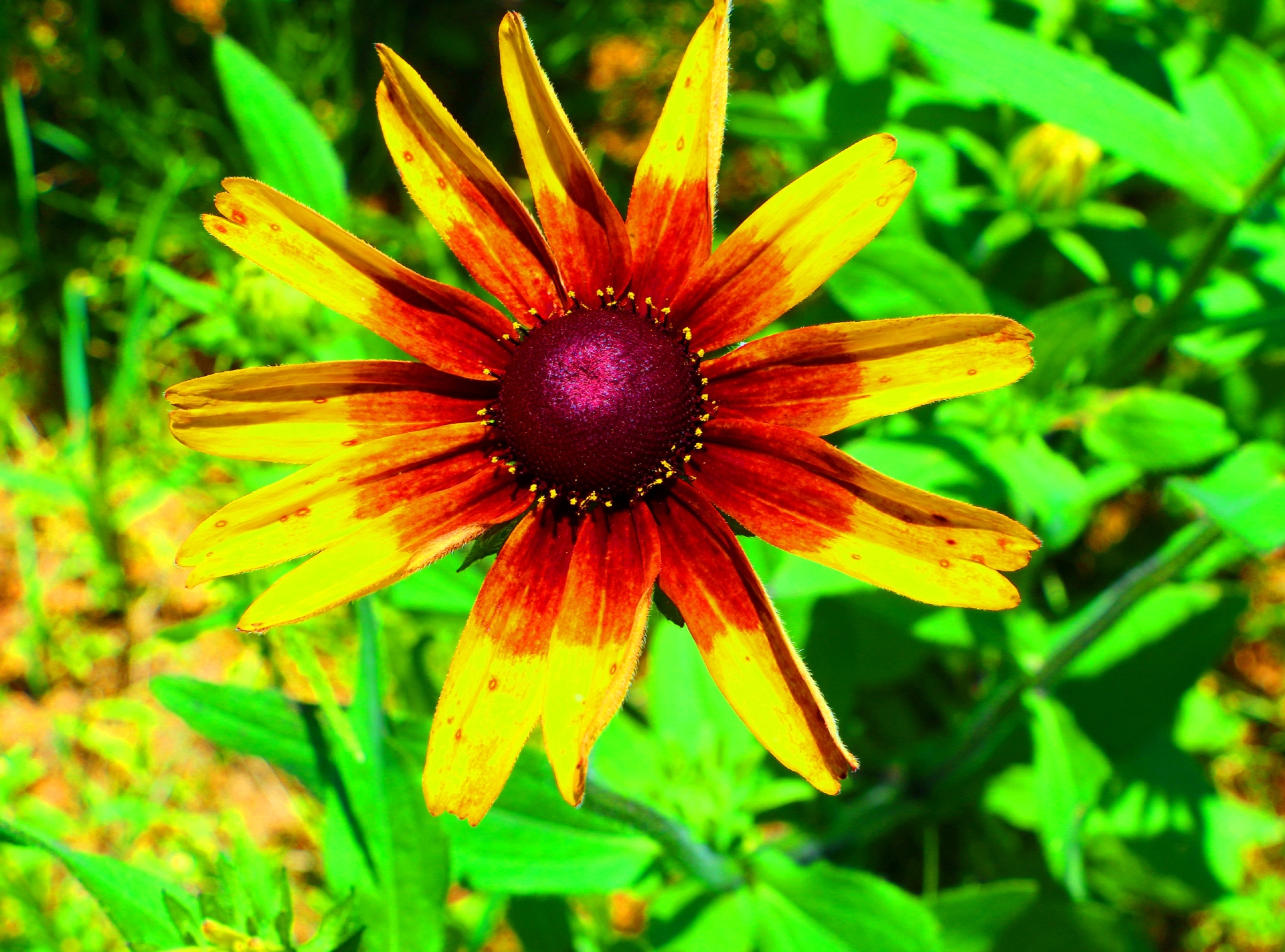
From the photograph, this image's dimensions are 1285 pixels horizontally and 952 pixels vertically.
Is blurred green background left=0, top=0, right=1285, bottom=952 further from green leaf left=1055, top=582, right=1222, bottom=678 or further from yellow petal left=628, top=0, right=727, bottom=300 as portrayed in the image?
yellow petal left=628, top=0, right=727, bottom=300

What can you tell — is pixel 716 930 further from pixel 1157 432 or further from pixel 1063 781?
pixel 1157 432

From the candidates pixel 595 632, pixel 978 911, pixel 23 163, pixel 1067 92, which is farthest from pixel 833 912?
pixel 23 163

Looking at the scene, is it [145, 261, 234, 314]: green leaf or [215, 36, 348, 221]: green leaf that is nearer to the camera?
[145, 261, 234, 314]: green leaf

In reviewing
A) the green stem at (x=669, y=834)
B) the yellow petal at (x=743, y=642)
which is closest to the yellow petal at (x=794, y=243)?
the yellow petal at (x=743, y=642)

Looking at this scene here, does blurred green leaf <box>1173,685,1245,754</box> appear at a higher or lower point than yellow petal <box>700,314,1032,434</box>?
lower

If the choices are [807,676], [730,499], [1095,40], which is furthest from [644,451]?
[1095,40]

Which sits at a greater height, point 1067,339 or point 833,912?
point 1067,339

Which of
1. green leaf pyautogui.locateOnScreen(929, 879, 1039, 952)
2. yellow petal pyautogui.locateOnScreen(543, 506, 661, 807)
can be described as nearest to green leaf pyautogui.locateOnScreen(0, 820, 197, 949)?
yellow petal pyautogui.locateOnScreen(543, 506, 661, 807)
